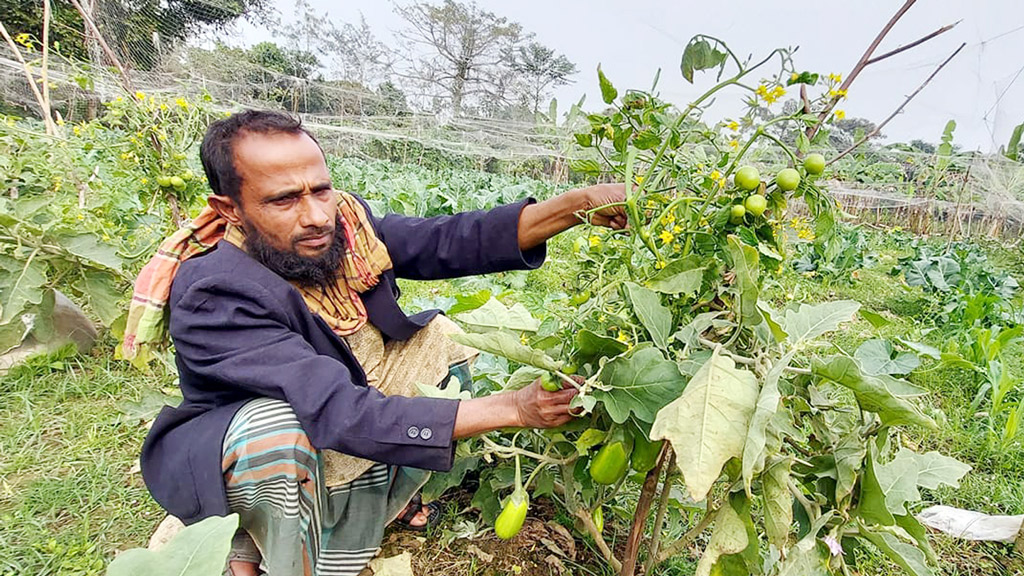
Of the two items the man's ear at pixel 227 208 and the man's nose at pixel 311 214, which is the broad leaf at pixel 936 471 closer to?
the man's nose at pixel 311 214

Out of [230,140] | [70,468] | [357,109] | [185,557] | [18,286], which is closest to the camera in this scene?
[185,557]

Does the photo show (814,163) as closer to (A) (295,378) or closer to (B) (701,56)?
(B) (701,56)

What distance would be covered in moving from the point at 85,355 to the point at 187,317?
1.82 meters

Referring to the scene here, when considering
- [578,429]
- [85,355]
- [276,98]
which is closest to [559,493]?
[578,429]

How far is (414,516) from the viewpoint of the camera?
5.51 feet

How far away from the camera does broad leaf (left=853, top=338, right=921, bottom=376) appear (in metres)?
1.16

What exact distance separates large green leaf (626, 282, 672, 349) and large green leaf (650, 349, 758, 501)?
0.45 feet

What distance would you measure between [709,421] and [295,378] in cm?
86

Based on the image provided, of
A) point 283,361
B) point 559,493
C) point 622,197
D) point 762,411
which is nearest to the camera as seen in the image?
point 762,411

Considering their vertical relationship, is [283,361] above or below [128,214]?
above

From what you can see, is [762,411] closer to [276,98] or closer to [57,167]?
[57,167]

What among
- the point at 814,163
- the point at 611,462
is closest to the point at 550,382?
the point at 611,462

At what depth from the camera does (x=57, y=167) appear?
2631mm

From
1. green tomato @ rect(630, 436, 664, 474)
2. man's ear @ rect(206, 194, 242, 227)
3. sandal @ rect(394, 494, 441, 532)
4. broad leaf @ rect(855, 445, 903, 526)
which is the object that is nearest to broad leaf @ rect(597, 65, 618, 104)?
green tomato @ rect(630, 436, 664, 474)
